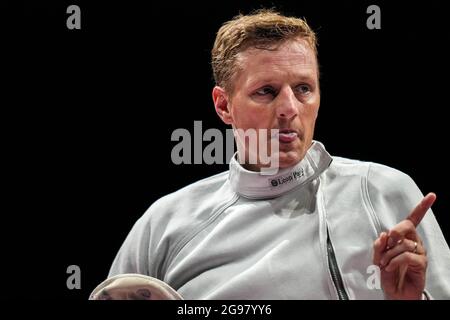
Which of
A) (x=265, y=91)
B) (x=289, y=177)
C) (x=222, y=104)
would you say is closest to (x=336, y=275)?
(x=289, y=177)

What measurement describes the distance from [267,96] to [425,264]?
70 cm

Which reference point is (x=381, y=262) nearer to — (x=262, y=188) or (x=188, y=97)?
(x=262, y=188)

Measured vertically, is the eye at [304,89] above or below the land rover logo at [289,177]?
above

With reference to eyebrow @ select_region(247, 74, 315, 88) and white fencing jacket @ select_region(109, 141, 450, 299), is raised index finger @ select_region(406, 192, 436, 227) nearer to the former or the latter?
white fencing jacket @ select_region(109, 141, 450, 299)

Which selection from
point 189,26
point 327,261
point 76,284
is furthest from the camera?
point 189,26

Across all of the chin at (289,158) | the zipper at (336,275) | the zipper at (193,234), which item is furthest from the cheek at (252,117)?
the zipper at (336,275)

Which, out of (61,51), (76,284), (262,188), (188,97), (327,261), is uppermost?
(61,51)

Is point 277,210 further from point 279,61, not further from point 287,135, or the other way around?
point 279,61

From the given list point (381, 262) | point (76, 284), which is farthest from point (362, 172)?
point (76, 284)

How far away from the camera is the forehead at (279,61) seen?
2.07 meters

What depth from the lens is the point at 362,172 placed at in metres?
2.06

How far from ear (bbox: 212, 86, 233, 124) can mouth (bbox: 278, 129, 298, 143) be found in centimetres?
24

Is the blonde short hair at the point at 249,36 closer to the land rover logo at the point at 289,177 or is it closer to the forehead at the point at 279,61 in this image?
the forehead at the point at 279,61

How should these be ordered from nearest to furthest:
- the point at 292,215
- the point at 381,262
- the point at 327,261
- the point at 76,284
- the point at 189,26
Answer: the point at 381,262 < the point at 327,261 < the point at 292,215 < the point at 76,284 < the point at 189,26
